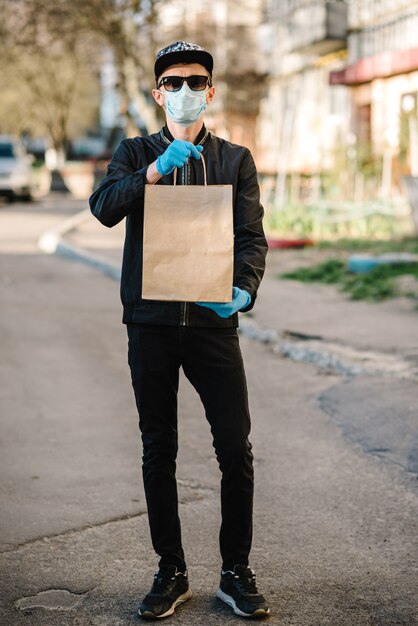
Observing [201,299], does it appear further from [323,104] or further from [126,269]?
[323,104]

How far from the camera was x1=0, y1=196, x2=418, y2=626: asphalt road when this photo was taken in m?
3.88

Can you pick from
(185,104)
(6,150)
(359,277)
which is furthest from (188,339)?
(6,150)

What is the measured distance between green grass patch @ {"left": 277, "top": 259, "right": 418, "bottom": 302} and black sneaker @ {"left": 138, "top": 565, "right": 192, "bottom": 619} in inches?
302

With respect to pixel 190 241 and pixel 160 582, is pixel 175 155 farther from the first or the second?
pixel 160 582

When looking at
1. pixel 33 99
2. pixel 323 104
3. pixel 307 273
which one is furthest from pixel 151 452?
pixel 33 99

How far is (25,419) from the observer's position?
6.71m

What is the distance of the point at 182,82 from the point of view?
11.9 ft

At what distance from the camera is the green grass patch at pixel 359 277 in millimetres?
11453

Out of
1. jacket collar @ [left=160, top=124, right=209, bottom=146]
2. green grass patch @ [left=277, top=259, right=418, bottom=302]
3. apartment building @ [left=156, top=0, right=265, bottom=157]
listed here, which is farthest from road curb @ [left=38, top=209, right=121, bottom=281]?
apartment building @ [left=156, top=0, right=265, bottom=157]

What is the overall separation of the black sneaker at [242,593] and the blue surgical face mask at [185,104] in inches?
60.7

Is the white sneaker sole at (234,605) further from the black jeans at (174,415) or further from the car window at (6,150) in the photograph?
the car window at (6,150)

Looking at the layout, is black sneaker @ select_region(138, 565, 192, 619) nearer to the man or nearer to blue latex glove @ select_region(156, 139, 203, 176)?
the man

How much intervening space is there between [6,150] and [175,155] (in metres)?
35.5

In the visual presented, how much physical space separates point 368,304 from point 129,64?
17.6m
